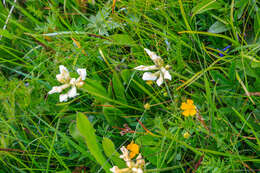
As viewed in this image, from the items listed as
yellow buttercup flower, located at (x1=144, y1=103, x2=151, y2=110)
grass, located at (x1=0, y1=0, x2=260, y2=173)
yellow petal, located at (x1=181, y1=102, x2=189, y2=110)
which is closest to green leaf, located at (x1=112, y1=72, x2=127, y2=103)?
grass, located at (x1=0, y1=0, x2=260, y2=173)

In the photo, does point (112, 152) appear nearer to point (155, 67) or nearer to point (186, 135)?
point (186, 135)

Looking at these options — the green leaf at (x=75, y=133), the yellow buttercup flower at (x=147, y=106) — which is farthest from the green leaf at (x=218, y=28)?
the green leaf at (x=75, y=133)

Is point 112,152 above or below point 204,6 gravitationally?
below

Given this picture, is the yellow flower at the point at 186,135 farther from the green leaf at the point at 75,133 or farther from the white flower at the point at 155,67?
the green leaf at the point at 75,133

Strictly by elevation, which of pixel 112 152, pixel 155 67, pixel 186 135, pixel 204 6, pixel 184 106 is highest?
pixel 204 6

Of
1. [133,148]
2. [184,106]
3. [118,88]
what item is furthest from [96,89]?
[184,106]

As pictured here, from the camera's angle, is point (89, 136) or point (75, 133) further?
point (75, 133)
